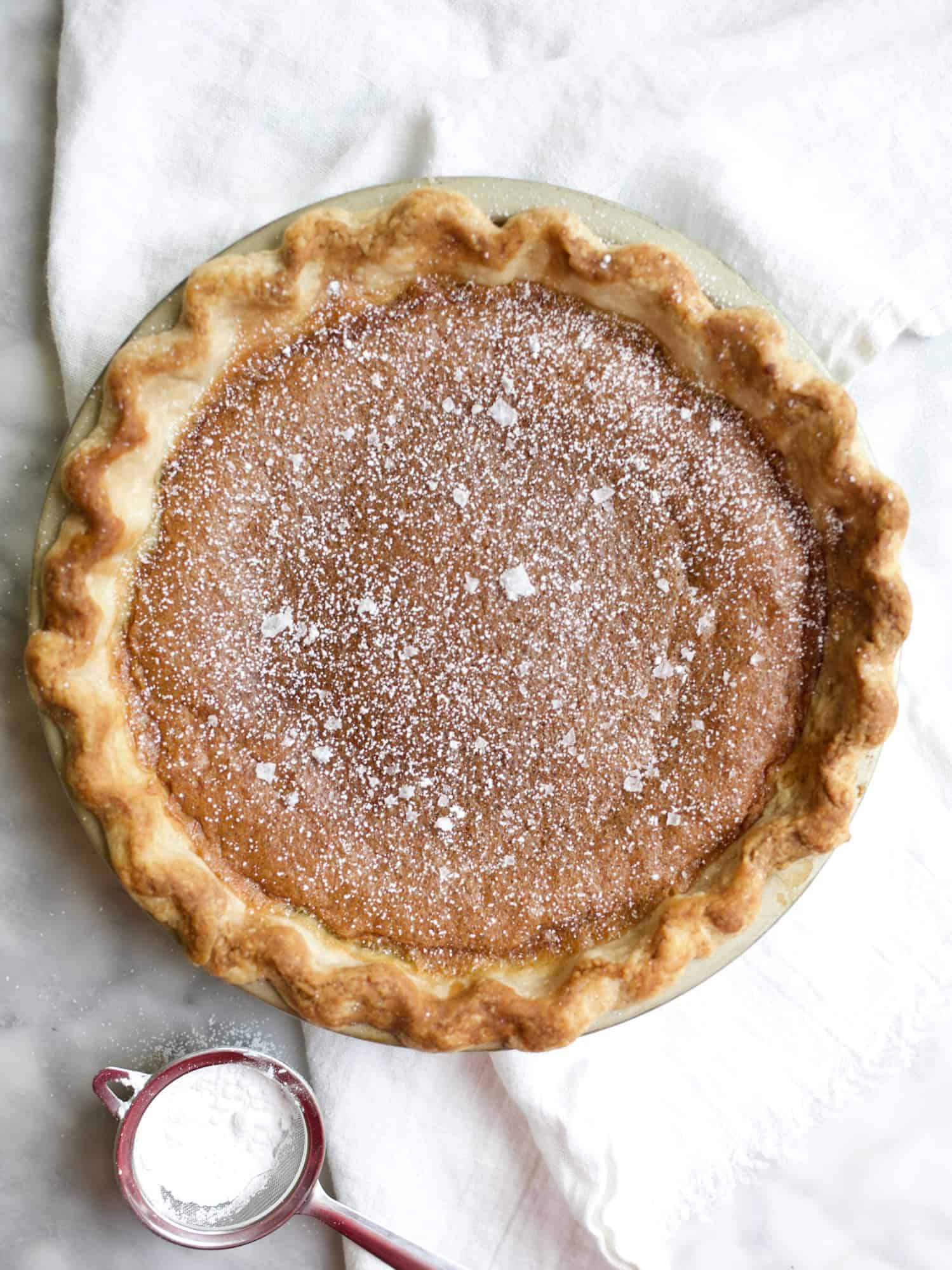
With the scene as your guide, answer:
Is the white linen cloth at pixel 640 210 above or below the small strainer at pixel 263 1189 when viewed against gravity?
above

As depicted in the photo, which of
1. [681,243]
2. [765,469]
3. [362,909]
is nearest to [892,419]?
[765,469]

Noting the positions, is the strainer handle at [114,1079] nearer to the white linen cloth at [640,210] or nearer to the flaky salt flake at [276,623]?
the white linen cloth at [640,210]

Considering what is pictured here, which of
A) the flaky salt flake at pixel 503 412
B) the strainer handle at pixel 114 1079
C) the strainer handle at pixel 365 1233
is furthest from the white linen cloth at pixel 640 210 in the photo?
the flaky salt flake at pixel 503 412

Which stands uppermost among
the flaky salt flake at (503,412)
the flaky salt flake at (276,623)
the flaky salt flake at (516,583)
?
the flaky salt flake at (503,412)

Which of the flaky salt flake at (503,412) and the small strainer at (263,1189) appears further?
the small strainer at (263,1189)

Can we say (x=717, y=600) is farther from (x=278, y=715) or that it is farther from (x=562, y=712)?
(x=278, y=715)
